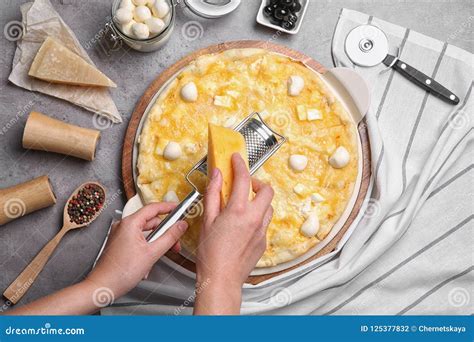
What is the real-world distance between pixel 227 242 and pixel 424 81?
1.42 metres

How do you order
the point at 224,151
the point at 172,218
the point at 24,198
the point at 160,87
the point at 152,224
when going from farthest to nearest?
the point at 160,87, the point at 24,198, the point at 152,224, the point at 172,218, the point at 224,151

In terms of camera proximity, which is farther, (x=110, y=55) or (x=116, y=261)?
(x=110, y=55)

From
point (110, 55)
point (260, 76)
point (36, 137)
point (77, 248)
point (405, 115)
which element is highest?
point (405, 115)

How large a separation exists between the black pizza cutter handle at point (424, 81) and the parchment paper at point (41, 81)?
4.58 feet

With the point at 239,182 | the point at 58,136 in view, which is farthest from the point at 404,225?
the point at 58,136

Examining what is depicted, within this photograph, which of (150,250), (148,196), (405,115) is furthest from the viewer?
(405,115)

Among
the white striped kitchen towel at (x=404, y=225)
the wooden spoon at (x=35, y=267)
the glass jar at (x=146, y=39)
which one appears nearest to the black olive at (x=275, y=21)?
the white striped kitchen towel at (x=404, y=225)

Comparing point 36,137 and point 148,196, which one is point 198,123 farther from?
point 36,137

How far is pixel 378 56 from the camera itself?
3.04 meters

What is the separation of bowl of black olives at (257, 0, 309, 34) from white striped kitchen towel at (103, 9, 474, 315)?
21cm

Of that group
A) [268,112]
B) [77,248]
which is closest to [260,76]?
[268,112]

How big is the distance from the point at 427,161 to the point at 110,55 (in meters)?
1.64

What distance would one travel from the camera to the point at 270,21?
10.0 ft

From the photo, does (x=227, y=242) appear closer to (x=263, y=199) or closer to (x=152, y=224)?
(x=263, y=199)
